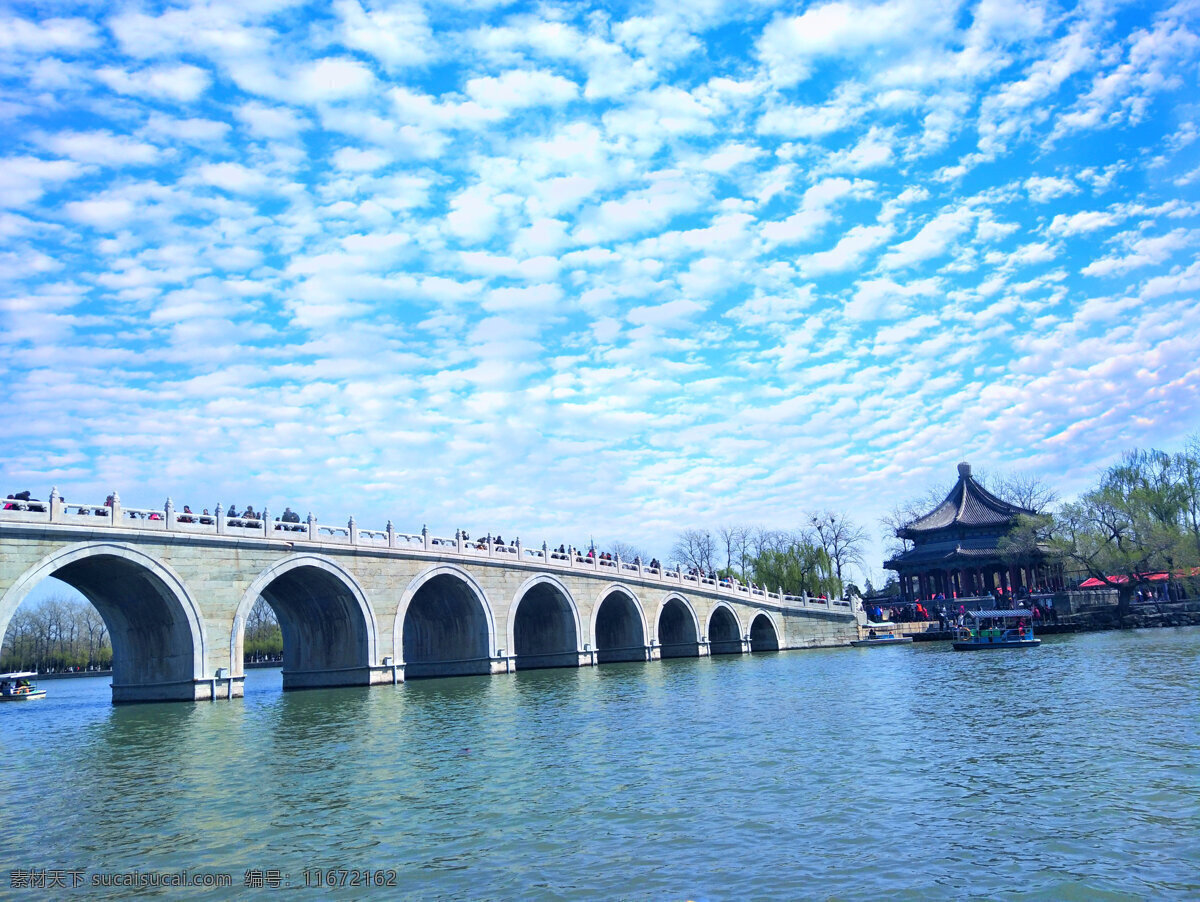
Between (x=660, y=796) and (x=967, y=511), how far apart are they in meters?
55.4

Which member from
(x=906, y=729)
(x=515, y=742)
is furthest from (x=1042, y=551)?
(x=515, y=742)

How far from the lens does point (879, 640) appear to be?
52.8 metres

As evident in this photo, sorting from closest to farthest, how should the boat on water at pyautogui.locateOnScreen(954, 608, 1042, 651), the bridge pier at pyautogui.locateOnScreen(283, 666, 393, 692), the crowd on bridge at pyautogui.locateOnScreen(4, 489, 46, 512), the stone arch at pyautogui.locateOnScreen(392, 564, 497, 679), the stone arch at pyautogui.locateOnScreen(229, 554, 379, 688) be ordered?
the crowd on bridge at pyautogui.locateOnScreen(4, 489, 46, 512), the stone arch at pyautogui.locateOnScreen(229, 554, 379, 688), the bridge pier at pyautogui.locateOnScreen(283, 666, 393, 692), the stone arch at pyautogui.locateOnScreen(392, 564, 497, 679), the boat on water at pyautogui.locateOnScreen(954, 608, 1042, 651)

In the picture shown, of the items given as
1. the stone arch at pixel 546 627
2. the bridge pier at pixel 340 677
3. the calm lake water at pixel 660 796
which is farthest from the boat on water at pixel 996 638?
the bridge pier at pixel 340 677

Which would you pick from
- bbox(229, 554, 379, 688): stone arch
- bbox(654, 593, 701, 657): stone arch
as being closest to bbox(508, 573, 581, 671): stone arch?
bbox(654, 593, 701, 657): stone arch

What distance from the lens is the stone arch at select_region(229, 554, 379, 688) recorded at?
1175 inches

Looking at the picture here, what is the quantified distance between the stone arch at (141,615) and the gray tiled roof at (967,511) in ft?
163

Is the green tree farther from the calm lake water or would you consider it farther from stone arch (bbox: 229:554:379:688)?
the calm lake water

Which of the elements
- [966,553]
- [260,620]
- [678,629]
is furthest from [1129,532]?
[260,620]

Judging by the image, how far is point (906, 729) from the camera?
1616 cm

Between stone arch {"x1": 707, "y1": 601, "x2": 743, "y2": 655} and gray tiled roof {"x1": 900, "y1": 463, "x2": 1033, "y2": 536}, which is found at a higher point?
gray tiled roof {"x1": 900, "y1": 463, "x2": 1033, "y2": 536}

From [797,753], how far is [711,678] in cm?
1687

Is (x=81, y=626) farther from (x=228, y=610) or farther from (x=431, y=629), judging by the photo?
(x=228, y=610)

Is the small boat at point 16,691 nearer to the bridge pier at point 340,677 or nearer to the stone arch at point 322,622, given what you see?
the stone arch at point 322,622
